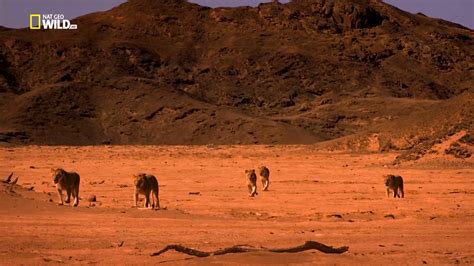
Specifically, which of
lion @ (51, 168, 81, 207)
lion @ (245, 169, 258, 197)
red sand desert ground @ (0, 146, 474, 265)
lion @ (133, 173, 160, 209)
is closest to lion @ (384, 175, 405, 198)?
red sand desert ground @ (0, 146, 474, 265)

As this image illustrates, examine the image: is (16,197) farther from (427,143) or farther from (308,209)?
(427,143)

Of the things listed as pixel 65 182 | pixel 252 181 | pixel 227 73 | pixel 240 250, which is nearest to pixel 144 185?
pixel 65 182

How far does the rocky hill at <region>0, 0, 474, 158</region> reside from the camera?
85.9 metres

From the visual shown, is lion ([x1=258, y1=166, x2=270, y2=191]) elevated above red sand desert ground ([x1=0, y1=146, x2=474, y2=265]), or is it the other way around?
lion ([x1=258, y1=166, x2=270, y2=191])

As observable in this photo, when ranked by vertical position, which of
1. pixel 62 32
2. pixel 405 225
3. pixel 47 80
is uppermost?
pixel 62 32

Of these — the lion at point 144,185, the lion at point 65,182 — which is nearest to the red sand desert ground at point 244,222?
the lion at point 65,182

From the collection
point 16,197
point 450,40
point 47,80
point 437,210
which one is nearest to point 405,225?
point 437,210

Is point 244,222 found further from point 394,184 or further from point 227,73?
point 227,73

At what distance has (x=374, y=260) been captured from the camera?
36.8 feet

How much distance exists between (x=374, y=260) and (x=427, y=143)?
103 feet

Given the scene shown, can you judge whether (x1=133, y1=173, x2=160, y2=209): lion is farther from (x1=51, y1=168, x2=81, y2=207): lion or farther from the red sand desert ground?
(x1=51, y1=168, x2=81, y2=207): lion

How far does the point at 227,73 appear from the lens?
358 feet

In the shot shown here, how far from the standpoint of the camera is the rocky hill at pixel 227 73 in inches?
3383

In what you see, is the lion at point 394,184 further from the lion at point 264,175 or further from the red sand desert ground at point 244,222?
the lion at point 264,175
